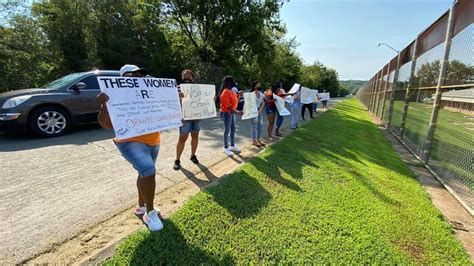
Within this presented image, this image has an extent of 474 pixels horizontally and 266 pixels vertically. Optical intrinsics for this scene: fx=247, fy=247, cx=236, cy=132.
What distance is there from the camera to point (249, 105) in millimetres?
6320

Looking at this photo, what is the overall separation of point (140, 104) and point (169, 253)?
5.30 ft

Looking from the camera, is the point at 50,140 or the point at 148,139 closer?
the point at 148,139

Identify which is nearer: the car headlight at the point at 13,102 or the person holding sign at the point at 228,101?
the person holding sign at the point at 228,101

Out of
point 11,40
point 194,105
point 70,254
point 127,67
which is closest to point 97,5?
point 11,40

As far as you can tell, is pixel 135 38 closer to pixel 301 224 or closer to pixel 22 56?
pixel 22 56

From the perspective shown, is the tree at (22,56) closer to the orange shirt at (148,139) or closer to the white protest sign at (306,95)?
the orange shirt at (148,139)

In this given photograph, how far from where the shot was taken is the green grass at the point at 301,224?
241cm

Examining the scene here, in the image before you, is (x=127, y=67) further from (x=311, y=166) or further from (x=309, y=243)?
(x=311, y=166)

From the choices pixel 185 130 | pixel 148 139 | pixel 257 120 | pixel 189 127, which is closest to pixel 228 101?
pixel 189 127

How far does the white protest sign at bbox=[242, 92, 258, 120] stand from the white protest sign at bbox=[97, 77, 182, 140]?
3027mm

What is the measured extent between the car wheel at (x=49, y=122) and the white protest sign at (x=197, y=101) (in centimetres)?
423

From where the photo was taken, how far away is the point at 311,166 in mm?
4973

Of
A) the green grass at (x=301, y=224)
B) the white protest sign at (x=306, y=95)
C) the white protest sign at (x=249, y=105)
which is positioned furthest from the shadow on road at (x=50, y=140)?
the white protest sign at (x=306, y=95)

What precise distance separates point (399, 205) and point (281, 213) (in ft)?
6.57
